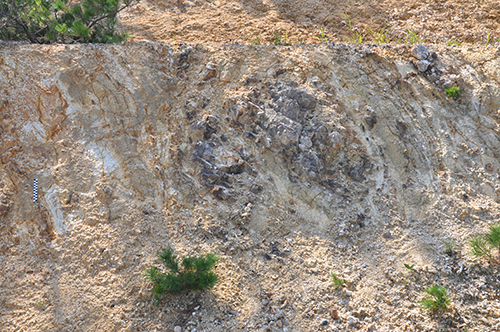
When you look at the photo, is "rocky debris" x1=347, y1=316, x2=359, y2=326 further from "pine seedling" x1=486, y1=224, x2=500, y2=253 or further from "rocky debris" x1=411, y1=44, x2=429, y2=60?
"rocky debris" x1=411, y1=44, x2=429, y2=60

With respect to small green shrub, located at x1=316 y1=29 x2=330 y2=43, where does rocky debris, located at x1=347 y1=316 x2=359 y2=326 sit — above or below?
below

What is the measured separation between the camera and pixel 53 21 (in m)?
5.39

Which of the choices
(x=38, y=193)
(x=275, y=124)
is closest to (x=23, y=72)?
(x=38, y=193)

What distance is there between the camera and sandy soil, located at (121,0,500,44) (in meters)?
5.95

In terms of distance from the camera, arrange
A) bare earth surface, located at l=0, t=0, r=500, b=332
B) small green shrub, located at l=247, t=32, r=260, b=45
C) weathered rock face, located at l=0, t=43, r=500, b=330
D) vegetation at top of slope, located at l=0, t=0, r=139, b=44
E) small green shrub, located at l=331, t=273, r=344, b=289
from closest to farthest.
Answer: bare earth surface, located at l=0, t=0, r=500, b=332 < small green shrub, located at l=331, t=273, r=344, b=289 < weathered rock face, located at l=0, t=43, r=500, b=330 < vegetation at top of slope, located at l=0, t=0, r=139, b=44 < small green shrub, located at l=247, t=32, r=260, b=45

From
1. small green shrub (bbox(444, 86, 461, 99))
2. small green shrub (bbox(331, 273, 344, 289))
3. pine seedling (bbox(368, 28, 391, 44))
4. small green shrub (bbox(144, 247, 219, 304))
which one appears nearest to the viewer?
small green shrub (bbox(144, 247, 219, 304))

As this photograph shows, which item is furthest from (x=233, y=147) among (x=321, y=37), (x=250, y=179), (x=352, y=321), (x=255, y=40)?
(x=321, y=37)

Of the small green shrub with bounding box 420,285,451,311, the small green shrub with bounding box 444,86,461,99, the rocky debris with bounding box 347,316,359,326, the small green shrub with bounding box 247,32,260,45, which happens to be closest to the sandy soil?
the small green shrub with bounding box 247,32,260,45

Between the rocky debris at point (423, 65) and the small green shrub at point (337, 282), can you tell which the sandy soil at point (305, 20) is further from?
the small green shrub at point (337, 282)

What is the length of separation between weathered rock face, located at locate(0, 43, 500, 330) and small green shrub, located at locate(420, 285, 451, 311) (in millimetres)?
524

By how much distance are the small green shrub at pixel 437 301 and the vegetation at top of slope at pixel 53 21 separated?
5691 mm

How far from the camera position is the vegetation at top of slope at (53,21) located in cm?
534

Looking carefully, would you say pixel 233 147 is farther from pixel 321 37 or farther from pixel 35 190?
pixel 321 37

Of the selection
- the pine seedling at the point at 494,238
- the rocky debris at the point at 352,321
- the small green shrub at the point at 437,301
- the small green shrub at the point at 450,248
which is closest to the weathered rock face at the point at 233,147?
the small green shrub at the point at 450,248
